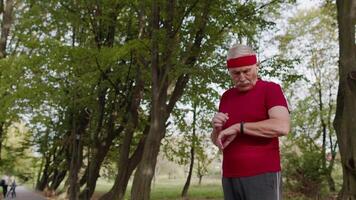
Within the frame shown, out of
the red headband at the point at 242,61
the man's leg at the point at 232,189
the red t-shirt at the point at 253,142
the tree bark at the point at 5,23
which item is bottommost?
the man's leg at the point at 232,189

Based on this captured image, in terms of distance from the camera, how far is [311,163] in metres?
23.4

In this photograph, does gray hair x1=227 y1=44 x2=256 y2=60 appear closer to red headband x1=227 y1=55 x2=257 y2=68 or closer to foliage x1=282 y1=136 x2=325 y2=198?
red headband x1=227 y1=55 x2=257 y2=68

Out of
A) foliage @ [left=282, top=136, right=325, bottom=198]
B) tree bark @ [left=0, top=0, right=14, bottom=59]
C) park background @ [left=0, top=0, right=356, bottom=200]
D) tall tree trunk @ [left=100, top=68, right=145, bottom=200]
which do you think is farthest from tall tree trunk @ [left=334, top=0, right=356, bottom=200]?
tree bark @ [left=0, top=0, right=14, bottom=59]

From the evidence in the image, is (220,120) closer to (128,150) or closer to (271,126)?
(271,126)

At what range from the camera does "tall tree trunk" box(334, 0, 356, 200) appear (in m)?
9.02

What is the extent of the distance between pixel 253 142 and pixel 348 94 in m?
6.78

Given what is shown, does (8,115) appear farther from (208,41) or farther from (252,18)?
(252,18)

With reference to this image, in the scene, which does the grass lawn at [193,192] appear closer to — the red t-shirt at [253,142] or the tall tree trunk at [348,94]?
the tall tree trunk at [348,94]

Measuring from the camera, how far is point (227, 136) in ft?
9.41

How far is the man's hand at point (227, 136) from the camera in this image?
2834 mm

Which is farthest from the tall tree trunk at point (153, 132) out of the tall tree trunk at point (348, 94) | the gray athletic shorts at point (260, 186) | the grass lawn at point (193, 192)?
the gray athletic shorts at point (260, 186)

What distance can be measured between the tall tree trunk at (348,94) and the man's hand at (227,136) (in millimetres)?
6719

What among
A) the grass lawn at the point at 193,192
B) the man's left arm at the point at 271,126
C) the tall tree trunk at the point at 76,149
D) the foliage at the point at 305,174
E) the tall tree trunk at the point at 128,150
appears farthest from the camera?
the grass lawn at the point at 193,192

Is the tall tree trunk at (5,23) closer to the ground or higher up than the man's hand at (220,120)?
higher up
